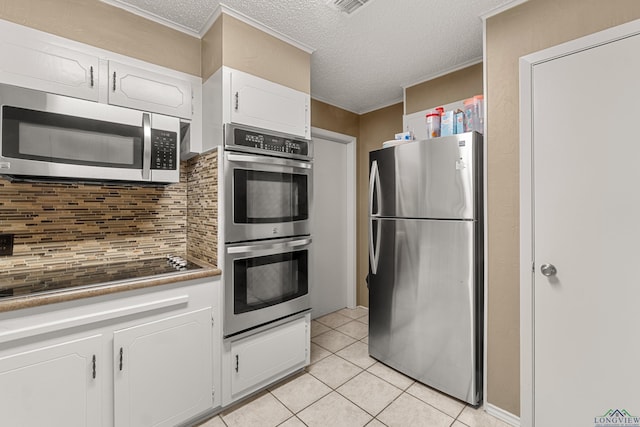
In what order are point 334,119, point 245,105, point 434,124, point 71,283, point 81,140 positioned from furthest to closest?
point 334,119 → point 434,124 → point 245,105 → point 81,140 → point 71,283

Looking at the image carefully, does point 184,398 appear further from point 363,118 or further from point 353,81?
point 363,118

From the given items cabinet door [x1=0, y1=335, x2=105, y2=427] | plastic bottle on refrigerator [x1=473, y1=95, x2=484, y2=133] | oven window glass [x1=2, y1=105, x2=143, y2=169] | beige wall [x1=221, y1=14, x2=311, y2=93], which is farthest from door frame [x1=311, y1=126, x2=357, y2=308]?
cabinet door [x1=0, y1=335, x2=105, y2=427]

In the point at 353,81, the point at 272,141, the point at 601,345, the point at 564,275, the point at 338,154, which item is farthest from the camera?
the point at 338,154

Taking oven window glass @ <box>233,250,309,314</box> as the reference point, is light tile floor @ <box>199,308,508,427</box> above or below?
below

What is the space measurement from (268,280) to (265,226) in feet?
1.25

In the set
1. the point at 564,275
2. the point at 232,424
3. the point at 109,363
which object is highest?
the point at 564,275

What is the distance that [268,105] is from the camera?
1.91 metres

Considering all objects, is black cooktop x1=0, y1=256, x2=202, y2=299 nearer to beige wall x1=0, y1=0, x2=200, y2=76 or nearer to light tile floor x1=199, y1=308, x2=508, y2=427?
light tile floor x1=199, y1=308, x2=508, y2=427

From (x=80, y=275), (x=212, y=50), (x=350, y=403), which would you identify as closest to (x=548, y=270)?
(x=350, y=403)

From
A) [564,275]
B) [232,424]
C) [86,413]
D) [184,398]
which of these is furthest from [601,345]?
[86,413]

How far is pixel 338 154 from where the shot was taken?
11.5 feet

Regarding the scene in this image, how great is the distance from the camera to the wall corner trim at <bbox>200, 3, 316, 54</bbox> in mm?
1705

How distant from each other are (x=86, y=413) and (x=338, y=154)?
307 centimetres

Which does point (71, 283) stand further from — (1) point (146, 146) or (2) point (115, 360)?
(1) point (146, 146)
